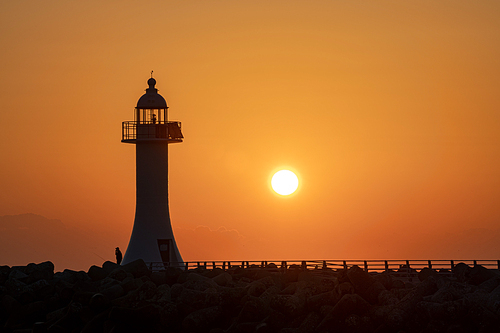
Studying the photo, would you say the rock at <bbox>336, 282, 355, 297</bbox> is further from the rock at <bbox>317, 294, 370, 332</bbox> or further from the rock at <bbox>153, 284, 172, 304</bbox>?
the rock at <bbox>153, 284, 172, 304</bbox>

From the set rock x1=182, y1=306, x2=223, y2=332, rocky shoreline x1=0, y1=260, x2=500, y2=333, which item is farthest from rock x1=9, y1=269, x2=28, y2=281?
rock x1=182, y1=306, x2=223, y2=332

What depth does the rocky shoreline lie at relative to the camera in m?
22.6

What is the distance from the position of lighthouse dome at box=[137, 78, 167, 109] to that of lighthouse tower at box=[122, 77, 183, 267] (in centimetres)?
102

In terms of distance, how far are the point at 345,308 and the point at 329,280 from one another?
390 centimetres

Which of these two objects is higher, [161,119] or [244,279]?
[161,119]

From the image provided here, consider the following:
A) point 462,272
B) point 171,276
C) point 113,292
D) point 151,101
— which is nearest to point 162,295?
point 113,292

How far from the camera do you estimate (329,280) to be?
88.6ft

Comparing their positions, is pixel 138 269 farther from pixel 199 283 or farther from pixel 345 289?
pixel 345 289

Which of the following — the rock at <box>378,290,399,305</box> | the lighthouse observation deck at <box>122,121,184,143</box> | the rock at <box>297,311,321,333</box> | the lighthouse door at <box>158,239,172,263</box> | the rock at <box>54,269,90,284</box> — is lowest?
the rock at <box>297,311,321,333</box>

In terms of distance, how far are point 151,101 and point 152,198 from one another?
16.8 feet

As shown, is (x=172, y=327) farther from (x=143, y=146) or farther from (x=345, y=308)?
(x=143, y=146)

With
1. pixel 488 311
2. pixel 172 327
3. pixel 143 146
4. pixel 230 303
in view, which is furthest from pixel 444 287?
pixel 143 146

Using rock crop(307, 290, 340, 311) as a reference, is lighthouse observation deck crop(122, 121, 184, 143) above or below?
above

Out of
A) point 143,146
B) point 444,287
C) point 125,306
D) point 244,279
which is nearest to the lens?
point 444,287
